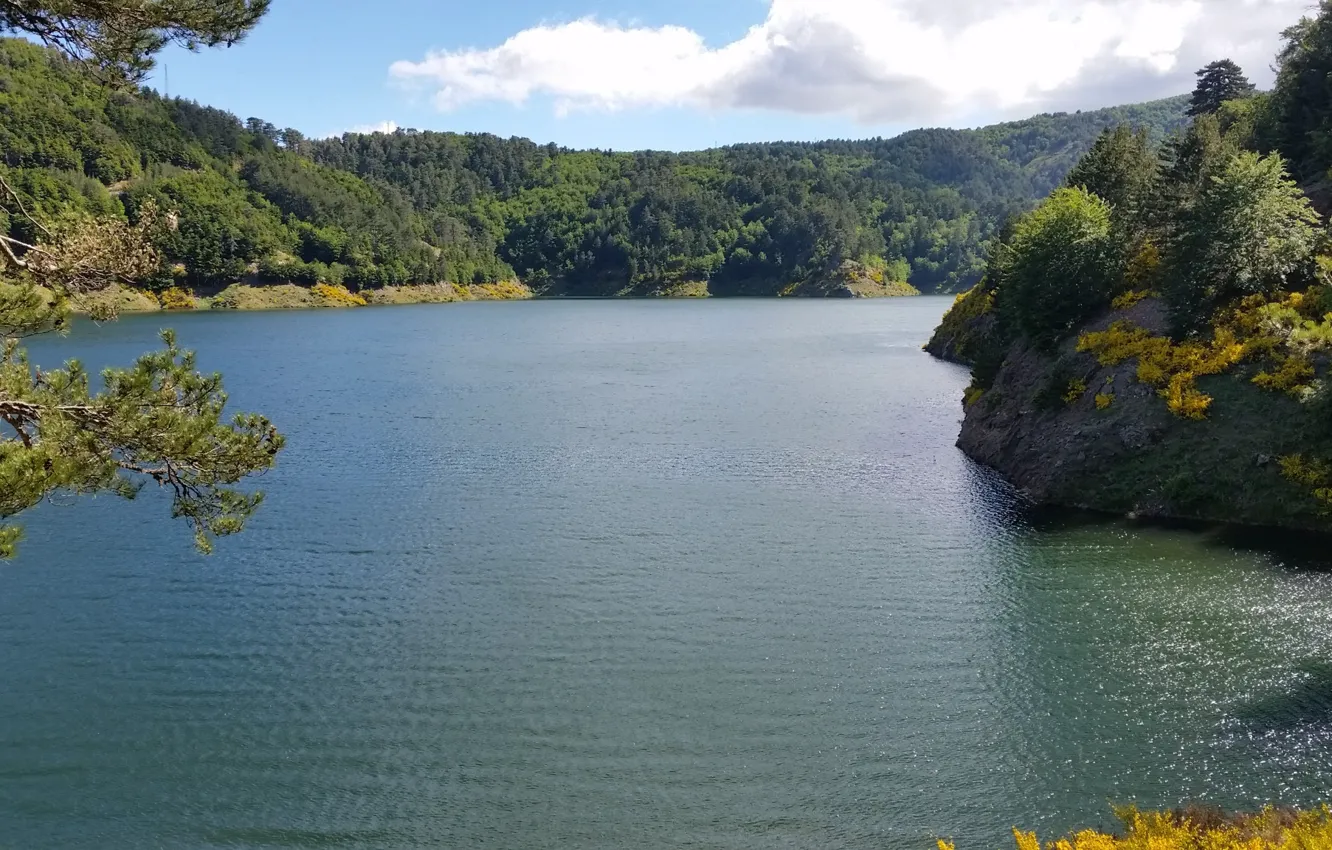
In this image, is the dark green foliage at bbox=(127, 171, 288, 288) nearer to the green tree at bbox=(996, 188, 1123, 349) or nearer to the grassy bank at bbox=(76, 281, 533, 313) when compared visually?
the grassy bank at bbox=(76, 281, 533, 313)

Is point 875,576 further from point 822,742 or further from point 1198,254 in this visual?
point 1198,254

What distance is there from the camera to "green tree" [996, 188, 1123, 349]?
49750mm

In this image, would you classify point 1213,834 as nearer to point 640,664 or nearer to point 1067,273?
point 640,664

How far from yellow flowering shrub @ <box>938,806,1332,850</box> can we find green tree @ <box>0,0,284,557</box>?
43.4 ft

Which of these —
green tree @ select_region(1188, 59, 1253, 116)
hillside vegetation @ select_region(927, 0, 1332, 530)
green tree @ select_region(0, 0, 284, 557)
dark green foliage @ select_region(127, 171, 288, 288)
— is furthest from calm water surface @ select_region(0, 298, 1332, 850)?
dark green foliage @ select_region(127, 171, 288, 288)

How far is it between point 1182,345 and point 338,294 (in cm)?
17468

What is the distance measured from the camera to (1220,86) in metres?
87.1

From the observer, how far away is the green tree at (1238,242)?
1660 inches

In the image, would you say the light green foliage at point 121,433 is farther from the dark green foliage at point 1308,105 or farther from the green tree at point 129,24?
the dark green foliage at point 1308,105

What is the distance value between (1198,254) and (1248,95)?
57797 mm

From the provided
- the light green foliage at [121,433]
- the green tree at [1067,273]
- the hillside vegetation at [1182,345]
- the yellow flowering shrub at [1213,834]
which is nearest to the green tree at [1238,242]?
the hillside vegetation at [1182,345]

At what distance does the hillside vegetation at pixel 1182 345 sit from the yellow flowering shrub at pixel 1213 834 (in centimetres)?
2286

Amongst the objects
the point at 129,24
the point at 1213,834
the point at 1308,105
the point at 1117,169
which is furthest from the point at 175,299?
the point at 1213,834

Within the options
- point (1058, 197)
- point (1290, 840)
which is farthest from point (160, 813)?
point (1058, 197)
